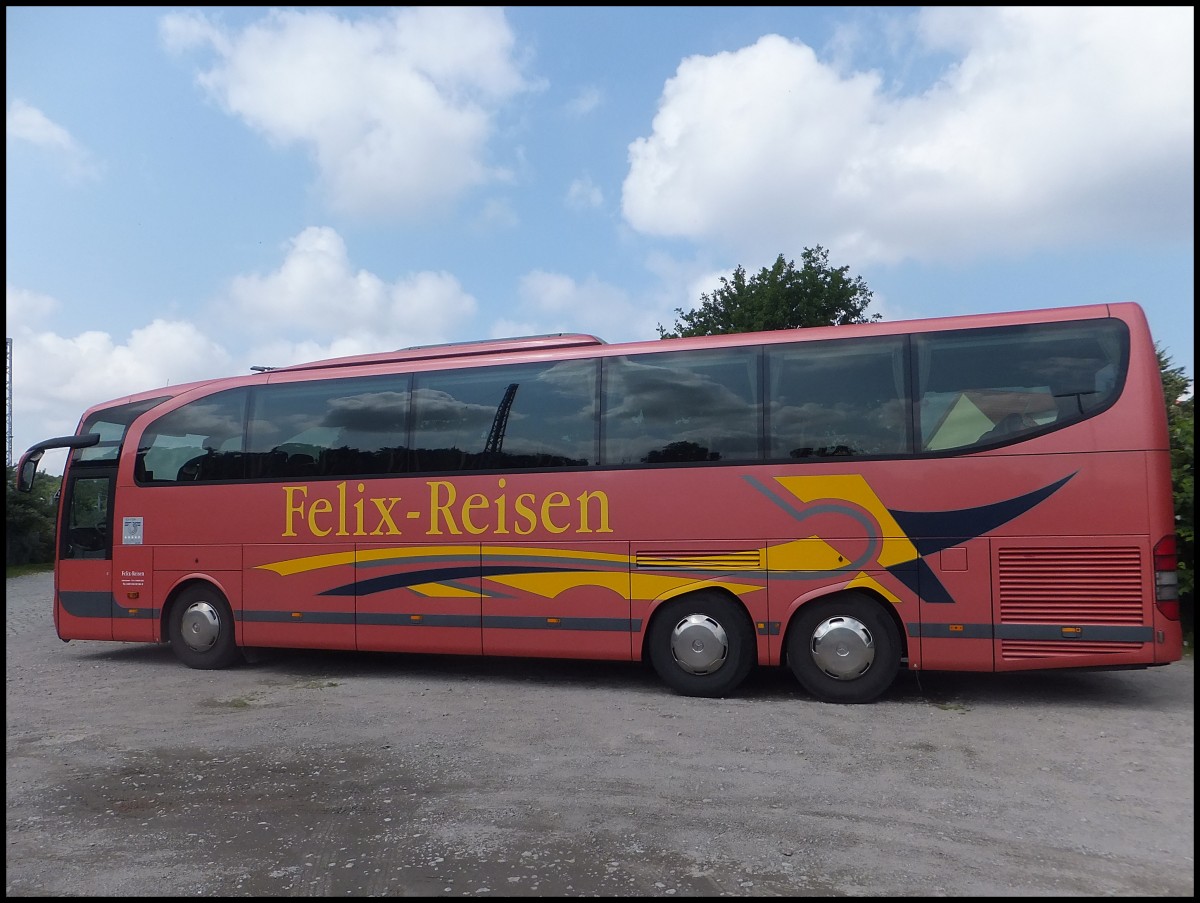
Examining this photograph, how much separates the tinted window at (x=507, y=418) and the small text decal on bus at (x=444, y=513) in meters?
0.31

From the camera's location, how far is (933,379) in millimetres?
8000

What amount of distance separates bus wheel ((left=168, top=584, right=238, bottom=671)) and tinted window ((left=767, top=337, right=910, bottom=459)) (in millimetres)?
6611

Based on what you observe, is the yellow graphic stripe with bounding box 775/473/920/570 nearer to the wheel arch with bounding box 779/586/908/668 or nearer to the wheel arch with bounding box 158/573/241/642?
the wheel arch with bounding box 779/586/908/668

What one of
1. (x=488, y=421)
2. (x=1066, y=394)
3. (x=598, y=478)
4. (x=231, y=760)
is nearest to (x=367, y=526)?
(x=488, y=421)

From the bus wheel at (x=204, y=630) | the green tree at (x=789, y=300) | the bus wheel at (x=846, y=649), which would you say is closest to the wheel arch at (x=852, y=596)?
the bus wheel at (x=846, y=649)

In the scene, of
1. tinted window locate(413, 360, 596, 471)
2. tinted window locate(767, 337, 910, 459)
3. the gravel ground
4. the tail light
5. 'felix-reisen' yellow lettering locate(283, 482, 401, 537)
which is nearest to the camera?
the gravel ground

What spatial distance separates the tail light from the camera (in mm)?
7328

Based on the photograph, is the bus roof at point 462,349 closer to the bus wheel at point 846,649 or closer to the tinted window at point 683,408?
the tinted window at point 683,408

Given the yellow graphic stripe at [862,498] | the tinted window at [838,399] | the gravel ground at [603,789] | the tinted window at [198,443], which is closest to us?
the gravel ground at [603,789]

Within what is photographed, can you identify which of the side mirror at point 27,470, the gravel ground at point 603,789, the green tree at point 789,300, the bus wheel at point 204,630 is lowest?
the gravel ground at point 603,789

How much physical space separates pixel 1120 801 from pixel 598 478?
4.98m

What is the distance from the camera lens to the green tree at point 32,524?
28125mm

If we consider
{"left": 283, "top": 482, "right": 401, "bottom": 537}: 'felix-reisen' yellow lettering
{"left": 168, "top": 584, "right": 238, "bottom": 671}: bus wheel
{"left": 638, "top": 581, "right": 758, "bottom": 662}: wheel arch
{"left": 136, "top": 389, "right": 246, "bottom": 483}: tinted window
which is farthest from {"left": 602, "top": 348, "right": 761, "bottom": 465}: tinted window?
{"left": 168, "top": 584, "right": 238, "bottom": 671}: bus wheel

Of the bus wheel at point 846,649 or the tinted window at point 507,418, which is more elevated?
the tinted window at point 507,418
